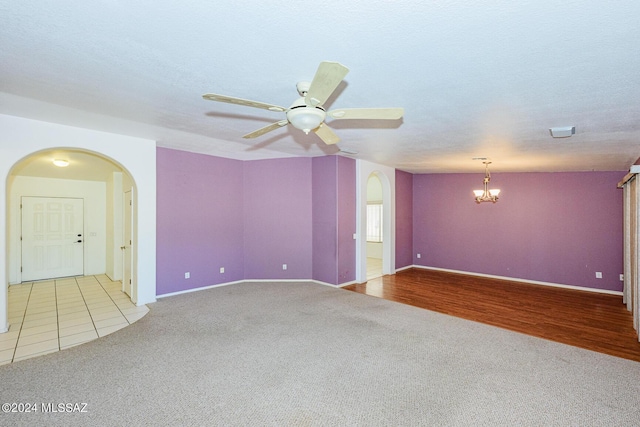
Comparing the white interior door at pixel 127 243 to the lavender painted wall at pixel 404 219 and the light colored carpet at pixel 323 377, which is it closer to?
the light colored carpet at pixel 323 377

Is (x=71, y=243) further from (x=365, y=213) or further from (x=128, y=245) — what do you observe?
(x=365, y=213)

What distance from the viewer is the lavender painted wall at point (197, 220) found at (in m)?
5.10

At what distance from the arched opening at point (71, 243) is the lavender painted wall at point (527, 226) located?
22.3ft

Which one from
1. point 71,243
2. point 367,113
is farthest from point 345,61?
point 71,243

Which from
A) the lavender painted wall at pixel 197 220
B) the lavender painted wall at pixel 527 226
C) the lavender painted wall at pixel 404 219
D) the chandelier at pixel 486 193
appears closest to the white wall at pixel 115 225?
the lavender painted wall at pixel 197 220

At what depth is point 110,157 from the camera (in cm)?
432

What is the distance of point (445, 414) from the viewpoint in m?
2.22

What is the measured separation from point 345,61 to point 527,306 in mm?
4999

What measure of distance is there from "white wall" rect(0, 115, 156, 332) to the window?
21.4ft

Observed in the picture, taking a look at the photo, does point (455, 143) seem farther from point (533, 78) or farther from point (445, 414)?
point (445, 414)

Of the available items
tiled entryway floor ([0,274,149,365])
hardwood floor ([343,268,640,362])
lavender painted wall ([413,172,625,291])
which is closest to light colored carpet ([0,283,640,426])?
tiled entryway floor ([0,274,149,365])

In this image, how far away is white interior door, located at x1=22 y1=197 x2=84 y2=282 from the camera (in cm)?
629

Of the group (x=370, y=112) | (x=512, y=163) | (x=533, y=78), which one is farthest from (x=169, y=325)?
(x=512, y=163)

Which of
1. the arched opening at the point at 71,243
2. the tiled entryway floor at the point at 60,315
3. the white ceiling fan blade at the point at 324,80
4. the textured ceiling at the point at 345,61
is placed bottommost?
the tiled entryway floor at the point at 60,315
